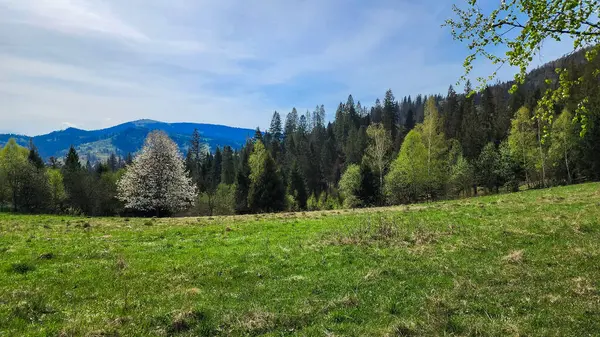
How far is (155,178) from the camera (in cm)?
5006

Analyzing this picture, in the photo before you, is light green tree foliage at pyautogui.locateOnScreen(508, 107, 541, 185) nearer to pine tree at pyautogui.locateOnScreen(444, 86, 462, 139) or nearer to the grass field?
pine tree at pyautogui.locateOnScreen(444, 86, 462, 139)

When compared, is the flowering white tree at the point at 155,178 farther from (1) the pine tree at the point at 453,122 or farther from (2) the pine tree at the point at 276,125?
(2) the pine tree at the point at 276,125

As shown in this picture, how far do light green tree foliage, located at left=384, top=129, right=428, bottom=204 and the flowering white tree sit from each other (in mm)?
35321

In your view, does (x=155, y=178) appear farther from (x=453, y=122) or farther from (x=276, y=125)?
(x=276, y=125)

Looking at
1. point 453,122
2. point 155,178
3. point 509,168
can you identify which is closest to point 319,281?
point 155,178

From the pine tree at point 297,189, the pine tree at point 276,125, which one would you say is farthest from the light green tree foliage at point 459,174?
the pine tree at point 276,125

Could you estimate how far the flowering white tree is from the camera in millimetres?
49750

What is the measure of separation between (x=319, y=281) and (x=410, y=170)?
4963cm

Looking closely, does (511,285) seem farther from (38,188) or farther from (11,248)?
(38,188)

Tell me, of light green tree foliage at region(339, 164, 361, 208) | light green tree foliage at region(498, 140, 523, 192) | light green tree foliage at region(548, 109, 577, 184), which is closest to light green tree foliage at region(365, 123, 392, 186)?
light green tree foliage at region(339, 164, 361, 208)

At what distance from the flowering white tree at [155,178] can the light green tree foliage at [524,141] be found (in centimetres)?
5961

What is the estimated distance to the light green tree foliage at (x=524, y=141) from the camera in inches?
2512

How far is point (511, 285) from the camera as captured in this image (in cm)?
1138

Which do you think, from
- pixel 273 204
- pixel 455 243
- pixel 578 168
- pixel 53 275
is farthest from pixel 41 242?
pixel 578 168
